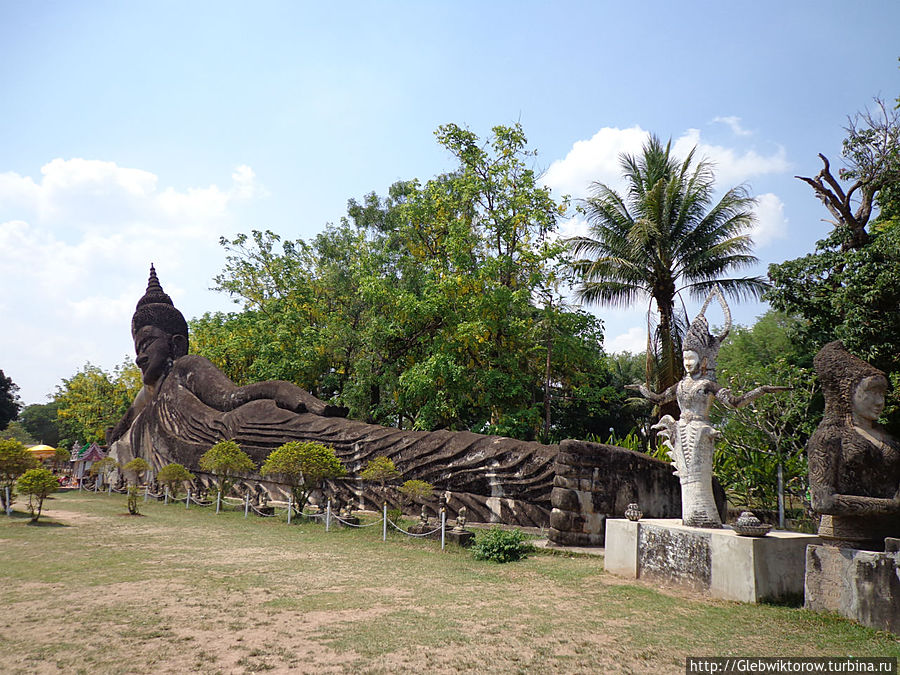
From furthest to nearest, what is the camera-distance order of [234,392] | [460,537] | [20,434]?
1. [20,434]
2. [234,392]
3. [460,537]

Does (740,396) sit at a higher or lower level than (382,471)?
higher

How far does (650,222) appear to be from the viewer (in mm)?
15977

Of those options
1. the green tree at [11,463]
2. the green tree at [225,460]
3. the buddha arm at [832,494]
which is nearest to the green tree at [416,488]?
the green tree at [225,460]

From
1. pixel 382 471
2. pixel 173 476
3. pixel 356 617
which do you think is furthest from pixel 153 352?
pixel 356 617

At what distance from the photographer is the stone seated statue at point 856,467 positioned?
5.38 m

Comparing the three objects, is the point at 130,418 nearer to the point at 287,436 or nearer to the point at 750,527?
the point at 287,436

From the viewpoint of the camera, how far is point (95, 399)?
99.0 feet

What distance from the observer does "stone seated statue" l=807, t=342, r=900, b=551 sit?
5.38 metres

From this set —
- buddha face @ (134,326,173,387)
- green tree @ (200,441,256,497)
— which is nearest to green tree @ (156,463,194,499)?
green tree @ (200,441,256,497)

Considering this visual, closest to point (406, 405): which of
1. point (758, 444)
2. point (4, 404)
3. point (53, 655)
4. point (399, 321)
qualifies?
point (399, 321)

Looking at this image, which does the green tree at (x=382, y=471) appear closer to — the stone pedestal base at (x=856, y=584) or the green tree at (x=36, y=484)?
the green tree at (x=36, y=484)

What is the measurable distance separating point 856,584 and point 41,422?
181 feet

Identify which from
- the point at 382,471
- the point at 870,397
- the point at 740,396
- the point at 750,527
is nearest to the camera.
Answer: the point at 870,397

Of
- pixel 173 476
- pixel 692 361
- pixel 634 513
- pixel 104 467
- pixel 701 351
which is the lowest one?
pixel 104 467
